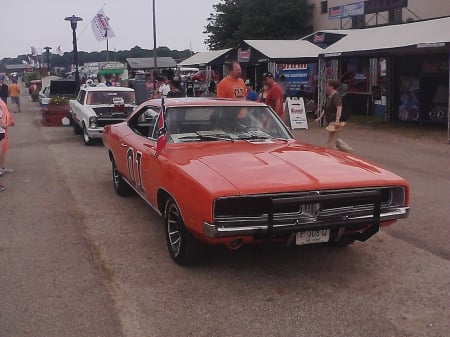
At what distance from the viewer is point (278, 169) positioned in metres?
4.53

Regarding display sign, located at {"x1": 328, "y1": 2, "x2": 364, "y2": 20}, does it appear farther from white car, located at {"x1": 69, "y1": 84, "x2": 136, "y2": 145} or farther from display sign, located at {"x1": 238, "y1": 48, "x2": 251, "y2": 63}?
white car, located at {"x1": 69, "y1": 84, "x2": 136, "y2": 145}

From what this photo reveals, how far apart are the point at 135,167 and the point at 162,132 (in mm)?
764

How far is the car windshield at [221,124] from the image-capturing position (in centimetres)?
572

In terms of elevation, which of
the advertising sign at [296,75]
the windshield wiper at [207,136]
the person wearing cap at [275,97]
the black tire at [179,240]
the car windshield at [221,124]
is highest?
the advertising sign at [296,75]

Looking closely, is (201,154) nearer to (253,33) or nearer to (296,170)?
(296,170)

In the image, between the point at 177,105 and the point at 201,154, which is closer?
the point at 201,154

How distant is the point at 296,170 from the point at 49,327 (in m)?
2.20

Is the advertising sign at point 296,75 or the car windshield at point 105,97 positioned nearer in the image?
the car windshield at point 105,97

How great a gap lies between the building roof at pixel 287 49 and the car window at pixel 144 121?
1473cm

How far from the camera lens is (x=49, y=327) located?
12.4 ft

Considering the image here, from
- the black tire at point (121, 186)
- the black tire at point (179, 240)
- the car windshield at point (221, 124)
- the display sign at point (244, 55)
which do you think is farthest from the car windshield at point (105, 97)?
the black tire at point (179, 240)

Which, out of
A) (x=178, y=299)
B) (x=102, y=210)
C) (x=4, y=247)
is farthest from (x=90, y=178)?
(x=178, y=299)

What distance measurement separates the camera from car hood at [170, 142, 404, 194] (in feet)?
13.9

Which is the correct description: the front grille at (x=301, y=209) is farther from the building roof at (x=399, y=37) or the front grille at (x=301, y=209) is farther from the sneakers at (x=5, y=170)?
the building roof at (x=399, y=37)
